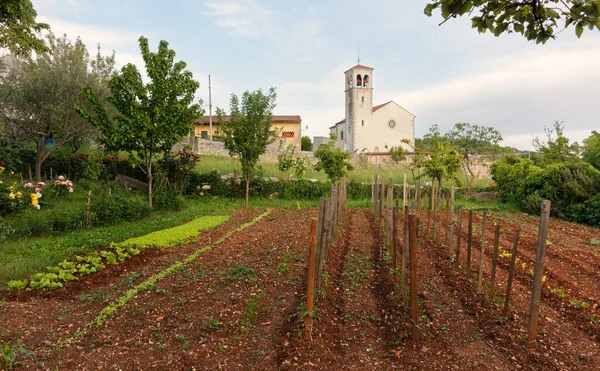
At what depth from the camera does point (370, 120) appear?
51.2 meters

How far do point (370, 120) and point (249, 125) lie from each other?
36101 millimetres

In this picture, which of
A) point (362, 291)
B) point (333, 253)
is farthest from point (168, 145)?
point (362, 291)

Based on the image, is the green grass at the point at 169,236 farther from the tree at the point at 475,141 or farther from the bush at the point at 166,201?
the tree at the point at 475,141

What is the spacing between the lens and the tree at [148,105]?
1416 cm

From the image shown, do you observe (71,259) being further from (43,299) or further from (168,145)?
(168,145)

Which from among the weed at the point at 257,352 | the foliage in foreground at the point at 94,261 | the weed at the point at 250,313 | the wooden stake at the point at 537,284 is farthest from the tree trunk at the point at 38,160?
the wooden stake at the point at 537,284

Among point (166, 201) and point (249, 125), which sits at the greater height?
point (249, 125)

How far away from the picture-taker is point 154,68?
14.4 m

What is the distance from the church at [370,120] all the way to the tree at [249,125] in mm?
34009

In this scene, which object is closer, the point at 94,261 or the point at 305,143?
the point at 94,261

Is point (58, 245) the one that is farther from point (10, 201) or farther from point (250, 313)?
point (250, 313)

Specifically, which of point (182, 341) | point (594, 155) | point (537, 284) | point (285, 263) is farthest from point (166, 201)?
point (594, 155)

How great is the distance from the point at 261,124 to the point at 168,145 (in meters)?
3.99

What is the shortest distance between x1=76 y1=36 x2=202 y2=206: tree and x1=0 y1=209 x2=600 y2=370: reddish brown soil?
7.57 m
